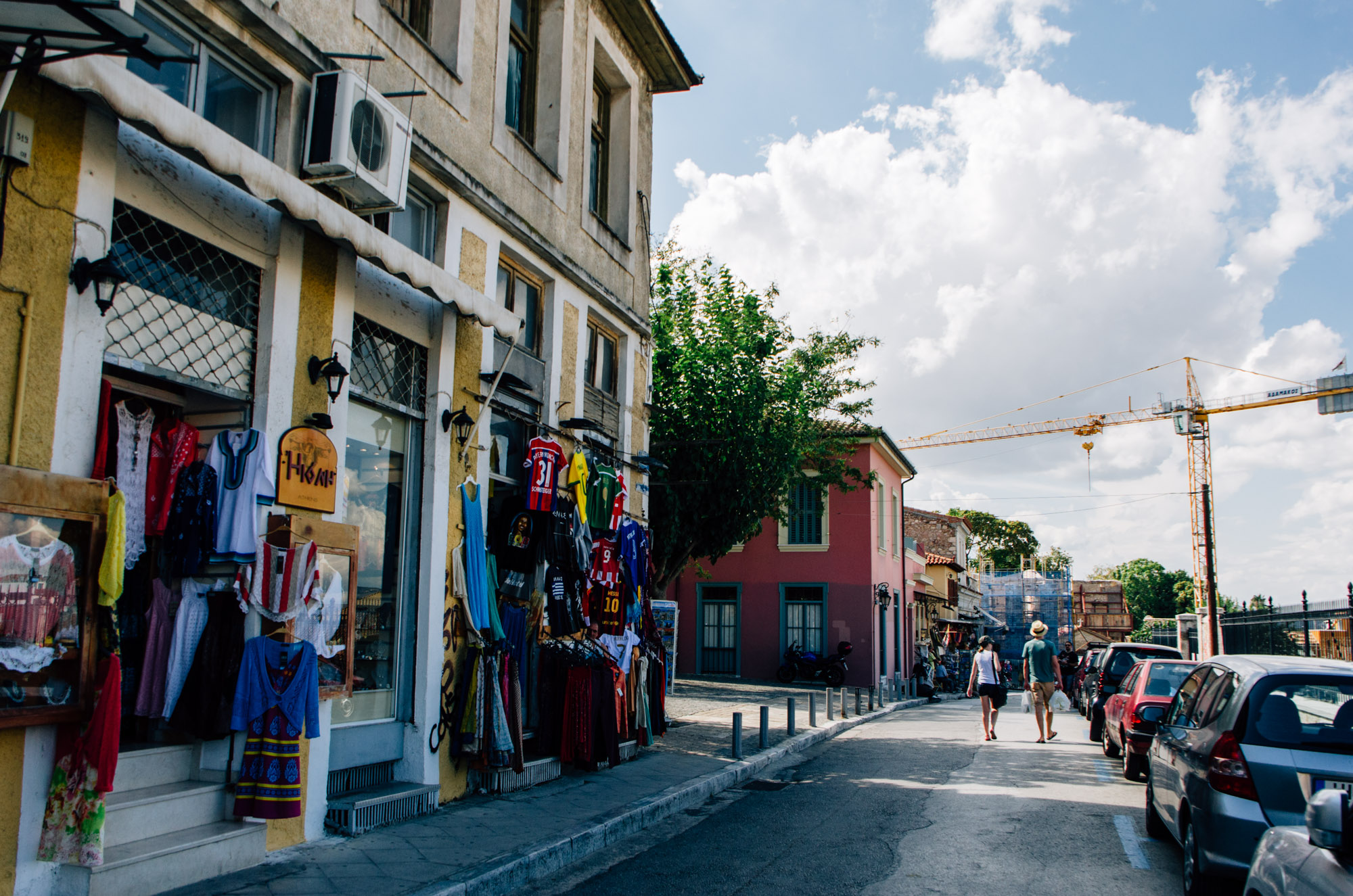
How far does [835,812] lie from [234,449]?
19.5 feet

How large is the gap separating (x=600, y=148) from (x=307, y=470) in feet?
26.0

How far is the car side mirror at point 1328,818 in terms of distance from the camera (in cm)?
285

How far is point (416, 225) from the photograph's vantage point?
8297 mm

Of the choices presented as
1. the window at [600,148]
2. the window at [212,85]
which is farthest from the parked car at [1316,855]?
the window at [600,148]

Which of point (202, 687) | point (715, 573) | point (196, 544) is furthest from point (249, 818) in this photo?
point (715, 573)

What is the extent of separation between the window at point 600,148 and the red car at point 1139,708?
899 cm

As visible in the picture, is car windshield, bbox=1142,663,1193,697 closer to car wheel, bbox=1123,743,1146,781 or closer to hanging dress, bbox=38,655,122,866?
car wheel, bbox=1123,743,1146,781

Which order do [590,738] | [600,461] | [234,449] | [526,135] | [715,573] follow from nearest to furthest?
1. [234,449]
2. [590,738]
3. [526,135]
4. [600,461]
5. [715,573]

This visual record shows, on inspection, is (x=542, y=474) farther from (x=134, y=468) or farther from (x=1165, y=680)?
(x=1165, y=680)

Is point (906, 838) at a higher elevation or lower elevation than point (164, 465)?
lower

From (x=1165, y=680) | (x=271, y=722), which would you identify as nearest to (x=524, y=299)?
(x=271, y=722)

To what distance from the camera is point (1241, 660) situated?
6184 mm

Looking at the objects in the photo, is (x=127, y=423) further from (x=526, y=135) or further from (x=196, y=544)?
(x=526, y=135)

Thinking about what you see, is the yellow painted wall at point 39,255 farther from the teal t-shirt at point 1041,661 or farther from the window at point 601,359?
the teal t-shirt at point 1041,661
